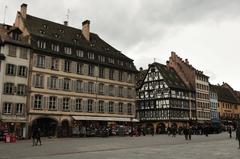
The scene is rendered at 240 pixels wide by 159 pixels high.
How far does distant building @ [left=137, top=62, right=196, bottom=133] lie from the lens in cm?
7357

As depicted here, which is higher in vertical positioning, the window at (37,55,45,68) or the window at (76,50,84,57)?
the window at (76,50,84,57)

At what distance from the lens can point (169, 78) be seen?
76562 mm

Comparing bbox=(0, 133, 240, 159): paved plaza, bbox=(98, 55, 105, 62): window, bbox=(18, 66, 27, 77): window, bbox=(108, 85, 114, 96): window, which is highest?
bbox=(98, 55, 105, 62): window

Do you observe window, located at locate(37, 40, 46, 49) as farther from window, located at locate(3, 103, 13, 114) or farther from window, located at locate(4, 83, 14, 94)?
window, located at locate(3, 103, 13, 114)

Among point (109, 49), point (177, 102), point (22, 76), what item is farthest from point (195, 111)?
point (22, 76)

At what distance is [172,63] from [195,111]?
13.1 metres

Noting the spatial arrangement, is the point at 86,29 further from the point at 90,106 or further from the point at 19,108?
the point at 19,108

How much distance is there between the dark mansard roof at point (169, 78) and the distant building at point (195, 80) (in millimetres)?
1818

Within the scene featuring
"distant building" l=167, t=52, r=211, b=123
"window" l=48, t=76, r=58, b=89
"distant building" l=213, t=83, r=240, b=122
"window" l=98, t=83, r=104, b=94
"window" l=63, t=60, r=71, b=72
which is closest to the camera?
"window" l=48, t=76, r=58, b=89

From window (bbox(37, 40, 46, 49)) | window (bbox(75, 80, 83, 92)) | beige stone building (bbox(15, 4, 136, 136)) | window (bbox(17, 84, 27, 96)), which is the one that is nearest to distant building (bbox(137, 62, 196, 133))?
beige stone building (bbox(15, 4, 136, 136))

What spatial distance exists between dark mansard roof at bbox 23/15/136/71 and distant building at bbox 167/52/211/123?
83.8ft

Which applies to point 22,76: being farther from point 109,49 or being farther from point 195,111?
point 195,111

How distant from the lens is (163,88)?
7488 cm

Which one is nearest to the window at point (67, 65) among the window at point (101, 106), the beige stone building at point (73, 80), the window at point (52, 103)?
the beige stone building at point (73, 80)
